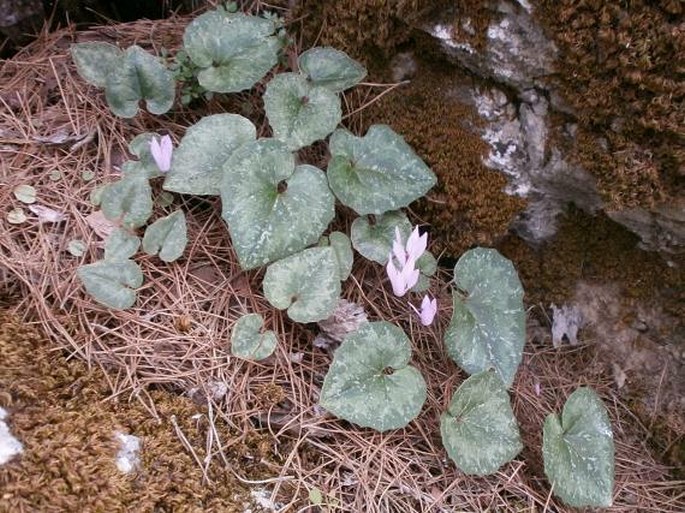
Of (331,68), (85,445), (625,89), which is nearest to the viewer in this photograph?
(85,445)

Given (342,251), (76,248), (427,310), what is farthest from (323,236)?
(76,248)

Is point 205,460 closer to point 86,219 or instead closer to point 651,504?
point 86,219

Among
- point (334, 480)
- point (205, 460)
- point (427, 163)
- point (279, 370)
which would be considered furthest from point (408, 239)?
point (205, 460)

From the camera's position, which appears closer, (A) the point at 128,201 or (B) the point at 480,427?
(B) the point at 480,427

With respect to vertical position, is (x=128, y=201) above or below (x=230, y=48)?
below

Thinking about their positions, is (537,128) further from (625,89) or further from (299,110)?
(299,110)

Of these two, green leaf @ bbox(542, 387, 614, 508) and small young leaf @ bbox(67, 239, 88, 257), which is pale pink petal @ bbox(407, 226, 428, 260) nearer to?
green leaf @ bbox(542, 387, 614, 508)

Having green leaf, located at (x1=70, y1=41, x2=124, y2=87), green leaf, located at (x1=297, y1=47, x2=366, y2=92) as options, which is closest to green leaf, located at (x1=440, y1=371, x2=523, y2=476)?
green leaf, located at (x1=297, y1=47, x2=366, y2=92)
